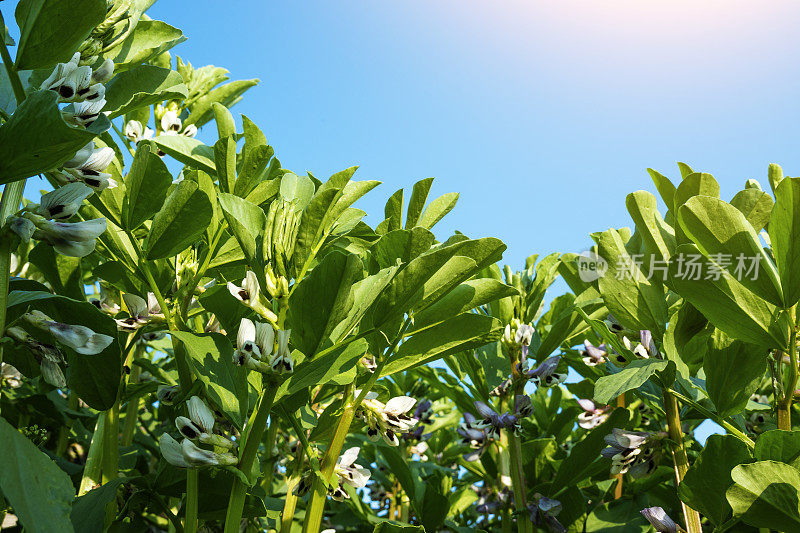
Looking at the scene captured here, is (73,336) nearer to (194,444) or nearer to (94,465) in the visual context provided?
(194,444)

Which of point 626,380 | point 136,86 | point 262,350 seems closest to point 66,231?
point 262,350

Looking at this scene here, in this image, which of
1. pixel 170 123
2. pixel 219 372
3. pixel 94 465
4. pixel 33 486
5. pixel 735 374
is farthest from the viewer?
pixel 170 123

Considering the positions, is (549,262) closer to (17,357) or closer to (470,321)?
(470,321)

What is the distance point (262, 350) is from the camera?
118cm

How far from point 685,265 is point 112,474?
1492mm

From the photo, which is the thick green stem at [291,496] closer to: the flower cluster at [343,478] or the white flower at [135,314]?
the flower cluster at [343,478]

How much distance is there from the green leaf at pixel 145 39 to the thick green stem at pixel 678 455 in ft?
5.32

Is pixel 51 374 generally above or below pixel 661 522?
above

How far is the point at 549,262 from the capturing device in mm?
2355

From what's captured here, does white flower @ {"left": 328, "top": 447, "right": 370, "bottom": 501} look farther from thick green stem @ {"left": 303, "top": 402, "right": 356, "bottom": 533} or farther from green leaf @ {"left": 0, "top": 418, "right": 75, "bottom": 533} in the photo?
green leaf @ {"left": 0, "top": 418, "right": 75, "bottom": 533}

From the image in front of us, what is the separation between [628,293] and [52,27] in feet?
4.69

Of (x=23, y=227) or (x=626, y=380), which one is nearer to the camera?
(x=23, y=227)

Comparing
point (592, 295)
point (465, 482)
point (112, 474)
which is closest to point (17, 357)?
point (112, 474)

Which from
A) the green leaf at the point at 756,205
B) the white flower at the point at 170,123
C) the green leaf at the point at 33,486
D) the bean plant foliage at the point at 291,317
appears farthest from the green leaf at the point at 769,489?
the white flower at the point at 170,123
